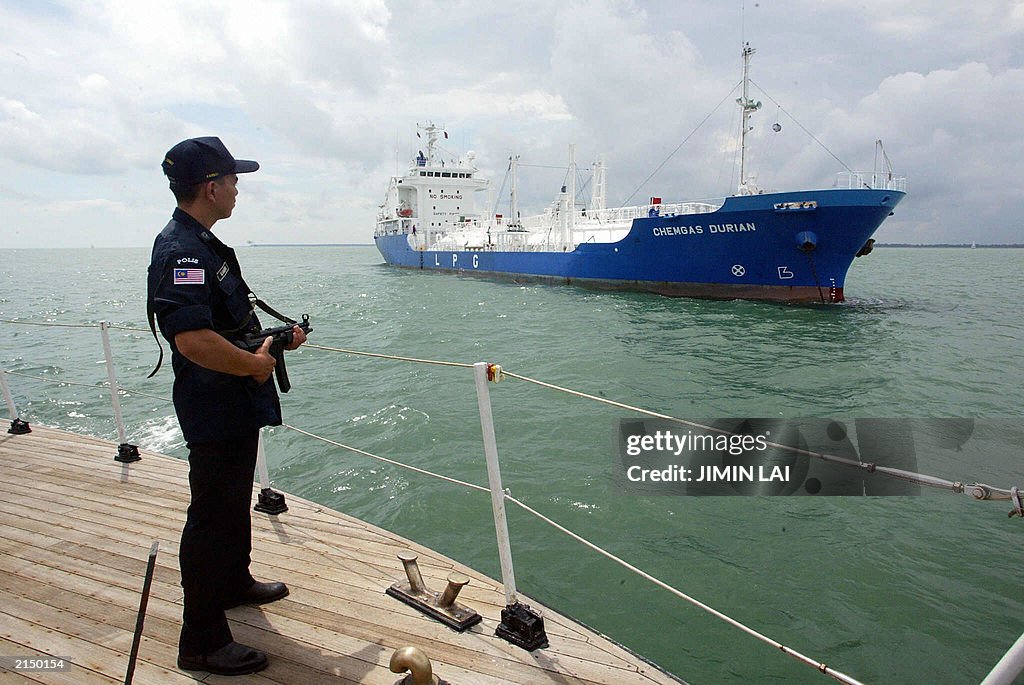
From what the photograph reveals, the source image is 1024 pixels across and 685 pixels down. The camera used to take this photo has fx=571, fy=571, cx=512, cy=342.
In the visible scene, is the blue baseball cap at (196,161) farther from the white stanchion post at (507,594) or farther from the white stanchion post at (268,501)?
the white stanchion post at (268,501)

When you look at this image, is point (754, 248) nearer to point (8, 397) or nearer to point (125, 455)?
point (125, 455)

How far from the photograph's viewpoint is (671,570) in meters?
4.48

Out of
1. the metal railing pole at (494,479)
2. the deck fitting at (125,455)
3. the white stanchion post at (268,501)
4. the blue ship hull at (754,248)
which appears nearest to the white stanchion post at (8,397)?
the deck fitting at (125,455)

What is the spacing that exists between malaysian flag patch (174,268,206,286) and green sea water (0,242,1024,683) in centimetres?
163

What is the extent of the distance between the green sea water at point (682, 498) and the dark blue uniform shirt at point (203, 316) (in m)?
1.19

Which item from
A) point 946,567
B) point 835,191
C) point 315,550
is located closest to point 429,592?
point 315,550

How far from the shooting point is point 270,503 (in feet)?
11.0

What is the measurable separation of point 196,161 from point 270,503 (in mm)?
2126

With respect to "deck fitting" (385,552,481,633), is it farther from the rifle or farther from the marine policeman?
the rifle

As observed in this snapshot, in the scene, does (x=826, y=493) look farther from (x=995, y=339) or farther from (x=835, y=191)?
(x=835, y=191)

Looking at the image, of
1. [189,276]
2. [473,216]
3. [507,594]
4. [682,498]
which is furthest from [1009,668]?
[473,216]

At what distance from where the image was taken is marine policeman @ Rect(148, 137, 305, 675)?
74.2 inches

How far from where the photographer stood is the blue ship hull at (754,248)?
18.6m

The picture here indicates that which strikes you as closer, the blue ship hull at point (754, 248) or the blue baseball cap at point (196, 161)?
the blue baseball cap at point (196, 161)
